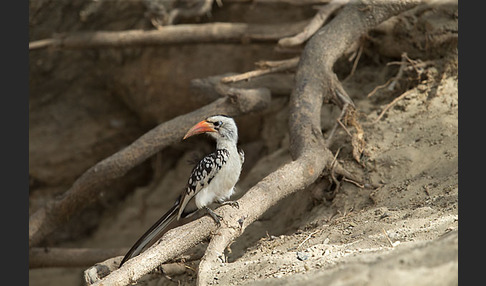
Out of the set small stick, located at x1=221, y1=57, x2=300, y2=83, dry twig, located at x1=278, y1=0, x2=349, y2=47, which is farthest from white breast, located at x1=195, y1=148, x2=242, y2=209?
dry twig, located at x1=278, y1=0, x2=349, y2=47

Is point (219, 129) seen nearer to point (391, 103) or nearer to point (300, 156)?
point (300, 156)

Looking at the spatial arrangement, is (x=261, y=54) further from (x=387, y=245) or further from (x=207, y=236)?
(x=387, y=245)

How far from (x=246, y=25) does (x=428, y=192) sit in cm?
247

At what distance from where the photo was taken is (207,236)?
293 centimetres

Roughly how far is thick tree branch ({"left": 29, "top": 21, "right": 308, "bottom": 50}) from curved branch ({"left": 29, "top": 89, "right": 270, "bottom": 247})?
807 millimetres

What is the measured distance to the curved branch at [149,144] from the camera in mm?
4043

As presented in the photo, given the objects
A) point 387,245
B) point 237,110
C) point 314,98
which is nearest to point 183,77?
point 237,110

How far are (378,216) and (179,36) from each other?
2.73 metres

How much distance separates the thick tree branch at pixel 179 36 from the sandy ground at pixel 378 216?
0.77 metres

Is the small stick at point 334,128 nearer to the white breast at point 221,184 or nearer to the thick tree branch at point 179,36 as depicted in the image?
the white breast at point 221,184

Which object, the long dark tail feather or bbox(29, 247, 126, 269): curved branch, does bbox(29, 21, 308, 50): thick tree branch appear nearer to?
bbox(29, 247, 126, 269): curved branch

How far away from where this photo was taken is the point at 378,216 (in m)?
2.97

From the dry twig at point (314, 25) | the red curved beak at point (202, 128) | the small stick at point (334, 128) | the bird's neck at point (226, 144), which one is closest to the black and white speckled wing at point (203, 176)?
the bird's neck at point (226, 144)

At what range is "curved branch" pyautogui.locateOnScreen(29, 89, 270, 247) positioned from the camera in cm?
404
